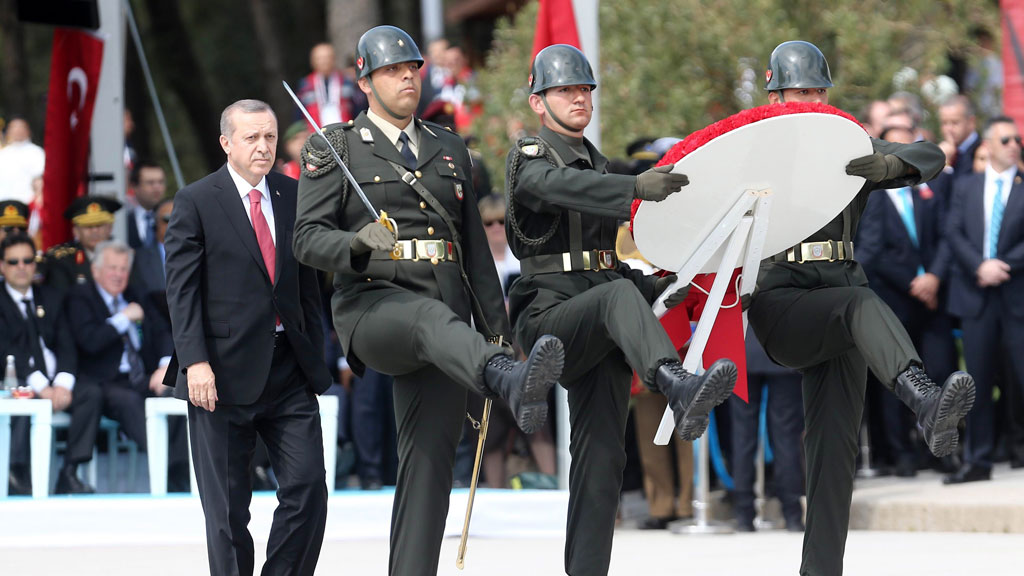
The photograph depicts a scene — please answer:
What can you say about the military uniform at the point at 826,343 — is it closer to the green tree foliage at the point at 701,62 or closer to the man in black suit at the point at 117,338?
the man in black suit at the point at 117,338

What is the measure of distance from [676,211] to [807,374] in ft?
3.60

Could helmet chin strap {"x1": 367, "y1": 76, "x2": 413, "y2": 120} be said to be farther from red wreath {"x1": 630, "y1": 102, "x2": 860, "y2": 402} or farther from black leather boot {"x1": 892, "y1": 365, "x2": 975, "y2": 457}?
black leather boot {"x1": 892, "y1": 365, "x2": 975, "y2": 457}

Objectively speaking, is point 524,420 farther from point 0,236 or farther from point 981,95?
point 981,95

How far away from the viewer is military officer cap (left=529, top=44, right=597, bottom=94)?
6.45m

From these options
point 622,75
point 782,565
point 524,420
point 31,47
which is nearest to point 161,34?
point 31,47

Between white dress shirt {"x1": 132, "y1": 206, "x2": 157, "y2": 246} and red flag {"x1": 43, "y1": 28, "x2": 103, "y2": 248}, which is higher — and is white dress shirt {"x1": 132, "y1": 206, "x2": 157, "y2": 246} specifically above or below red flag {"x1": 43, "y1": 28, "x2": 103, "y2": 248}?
below

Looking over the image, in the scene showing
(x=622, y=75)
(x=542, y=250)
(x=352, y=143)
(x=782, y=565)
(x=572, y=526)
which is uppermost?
(x=622, y=75)

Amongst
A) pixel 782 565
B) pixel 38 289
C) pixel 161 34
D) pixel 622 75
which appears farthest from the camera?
pixel 161 34

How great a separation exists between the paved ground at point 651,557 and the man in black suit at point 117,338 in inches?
44.2

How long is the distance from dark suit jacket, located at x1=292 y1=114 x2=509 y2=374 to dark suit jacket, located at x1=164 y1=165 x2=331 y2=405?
45 centimetres

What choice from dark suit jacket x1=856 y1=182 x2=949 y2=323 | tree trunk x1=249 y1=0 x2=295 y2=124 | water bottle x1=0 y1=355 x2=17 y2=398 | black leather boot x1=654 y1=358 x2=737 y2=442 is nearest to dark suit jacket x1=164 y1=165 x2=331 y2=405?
black leather boot x1=654 y1=358 x2=737 y2=442

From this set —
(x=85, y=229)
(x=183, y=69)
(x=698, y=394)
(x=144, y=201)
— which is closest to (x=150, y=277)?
(x=85, y=229)

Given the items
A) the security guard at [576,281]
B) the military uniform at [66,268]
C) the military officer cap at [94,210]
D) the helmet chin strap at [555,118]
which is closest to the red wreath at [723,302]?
the security guard at [576,281]

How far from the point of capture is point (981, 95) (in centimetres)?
1404
